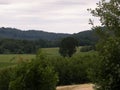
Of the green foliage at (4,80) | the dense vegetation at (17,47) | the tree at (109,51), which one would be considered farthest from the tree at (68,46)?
the tree at (109,51)

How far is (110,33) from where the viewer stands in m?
16.0

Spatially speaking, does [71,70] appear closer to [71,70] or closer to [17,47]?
[71,70]

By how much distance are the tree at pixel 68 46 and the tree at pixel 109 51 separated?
113706 millimetres

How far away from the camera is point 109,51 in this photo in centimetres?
1534

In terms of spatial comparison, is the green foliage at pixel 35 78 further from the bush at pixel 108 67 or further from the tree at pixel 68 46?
the tree at pixel 68 46

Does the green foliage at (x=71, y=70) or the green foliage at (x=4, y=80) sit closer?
the green foliage at (x=4, y=80)

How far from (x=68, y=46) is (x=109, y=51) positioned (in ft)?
380

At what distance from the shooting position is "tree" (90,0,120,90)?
49.8 ft

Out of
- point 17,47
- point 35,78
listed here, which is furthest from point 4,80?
point 17,47

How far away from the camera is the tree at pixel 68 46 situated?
131 metres

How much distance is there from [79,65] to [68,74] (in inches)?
133

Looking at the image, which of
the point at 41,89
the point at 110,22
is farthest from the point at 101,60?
the point at 41,89

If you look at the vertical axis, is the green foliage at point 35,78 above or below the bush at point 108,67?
below

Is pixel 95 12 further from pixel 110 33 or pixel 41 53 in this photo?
pixel 41 53
